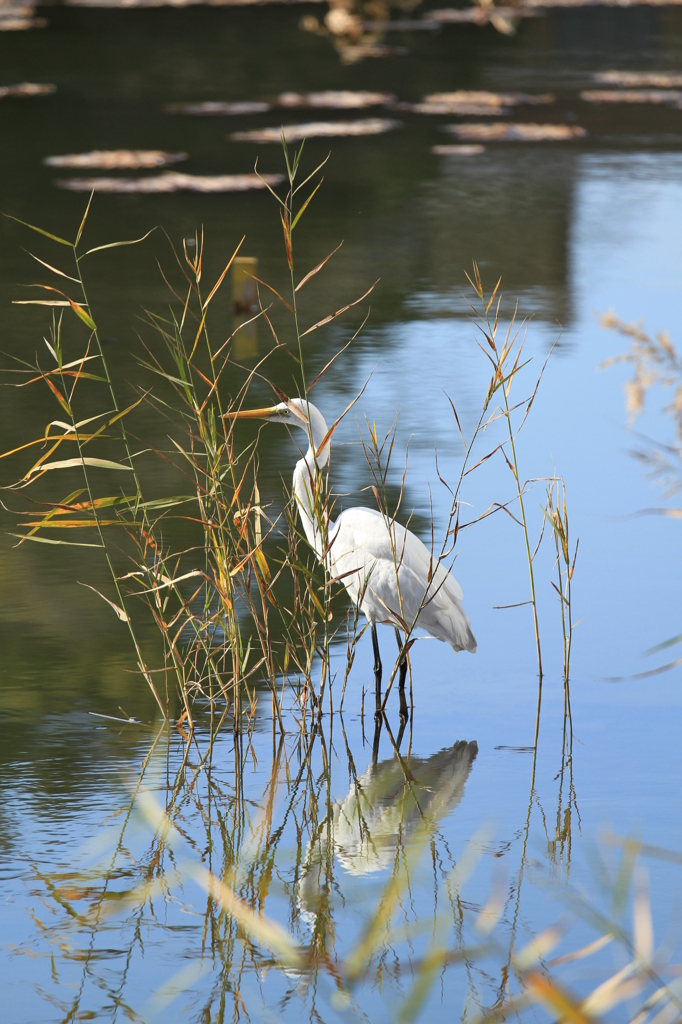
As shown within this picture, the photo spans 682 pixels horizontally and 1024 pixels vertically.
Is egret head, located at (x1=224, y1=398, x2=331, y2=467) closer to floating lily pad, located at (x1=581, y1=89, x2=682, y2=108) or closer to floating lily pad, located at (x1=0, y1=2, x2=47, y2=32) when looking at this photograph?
floating lily pad, located at (x1=581, y1=89, x2=682, y2=108)

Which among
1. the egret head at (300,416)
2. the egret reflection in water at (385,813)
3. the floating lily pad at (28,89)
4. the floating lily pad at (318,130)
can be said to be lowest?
the egret reflection in water at (385,813)

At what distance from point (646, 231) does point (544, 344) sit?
253 centimetres

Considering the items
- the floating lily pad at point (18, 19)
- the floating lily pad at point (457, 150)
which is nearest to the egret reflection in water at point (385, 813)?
the floating lily pad at point (457, 150)

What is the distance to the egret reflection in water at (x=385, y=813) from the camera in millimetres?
2826

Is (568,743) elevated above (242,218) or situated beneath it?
situated beneath

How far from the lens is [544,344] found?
652 centimetres

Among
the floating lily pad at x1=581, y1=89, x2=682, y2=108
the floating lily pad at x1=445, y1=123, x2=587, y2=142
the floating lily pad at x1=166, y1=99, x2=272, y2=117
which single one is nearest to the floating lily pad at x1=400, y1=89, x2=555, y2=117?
the floating lily pad at x1=581, y1=89, x2=682, y2=108

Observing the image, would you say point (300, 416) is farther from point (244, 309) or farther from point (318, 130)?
point (318, 130)

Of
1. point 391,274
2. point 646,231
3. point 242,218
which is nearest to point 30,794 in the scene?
point 391,274

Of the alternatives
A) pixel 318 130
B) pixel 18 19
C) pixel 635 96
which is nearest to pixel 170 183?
pixel 318 130

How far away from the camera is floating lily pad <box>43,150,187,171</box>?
971 cm

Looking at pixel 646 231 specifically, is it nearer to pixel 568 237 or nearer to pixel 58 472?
pixel 568 237

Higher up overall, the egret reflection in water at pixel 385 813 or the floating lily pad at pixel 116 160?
the floating lily pad at pixel 116 160

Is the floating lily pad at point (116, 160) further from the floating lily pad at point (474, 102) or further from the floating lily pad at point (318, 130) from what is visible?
the floating lily pad at point (474, 102)
